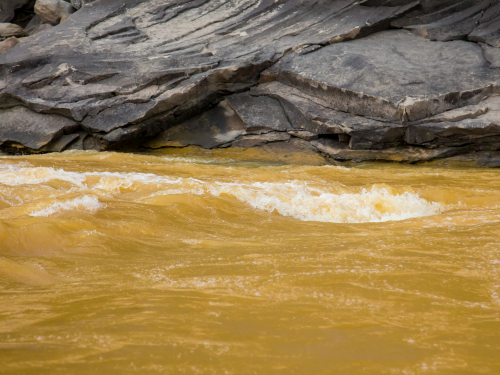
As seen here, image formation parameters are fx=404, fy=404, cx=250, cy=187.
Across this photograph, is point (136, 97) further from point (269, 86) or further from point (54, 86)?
point (269, 86)

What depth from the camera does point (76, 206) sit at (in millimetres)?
3299

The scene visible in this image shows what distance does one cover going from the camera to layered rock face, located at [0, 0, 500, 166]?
302 inches

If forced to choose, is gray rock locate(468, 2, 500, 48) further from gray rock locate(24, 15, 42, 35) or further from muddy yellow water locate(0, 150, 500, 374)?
gray rock locate(24, 15, 42, 35)

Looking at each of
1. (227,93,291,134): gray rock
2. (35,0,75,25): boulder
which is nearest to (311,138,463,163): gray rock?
(227,93,291,134): gray rock

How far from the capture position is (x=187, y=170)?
21.3 feet

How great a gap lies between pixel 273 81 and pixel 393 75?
2.62 m

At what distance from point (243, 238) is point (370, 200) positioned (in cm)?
221

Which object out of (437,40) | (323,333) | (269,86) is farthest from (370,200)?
(437,40)

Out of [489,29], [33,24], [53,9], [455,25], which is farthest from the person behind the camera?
[33,24]

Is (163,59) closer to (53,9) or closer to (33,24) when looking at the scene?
(53,9)

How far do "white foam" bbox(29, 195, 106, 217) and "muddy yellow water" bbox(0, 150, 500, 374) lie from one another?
14 mm

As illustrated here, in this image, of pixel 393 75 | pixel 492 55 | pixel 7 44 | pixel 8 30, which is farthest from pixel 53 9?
pixel 492 55

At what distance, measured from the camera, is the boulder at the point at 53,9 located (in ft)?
40.3

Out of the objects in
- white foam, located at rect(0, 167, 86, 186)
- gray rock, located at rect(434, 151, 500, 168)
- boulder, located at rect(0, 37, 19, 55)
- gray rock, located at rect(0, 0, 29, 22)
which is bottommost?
gray rock, located at rect(434, 151, 500, 168)
